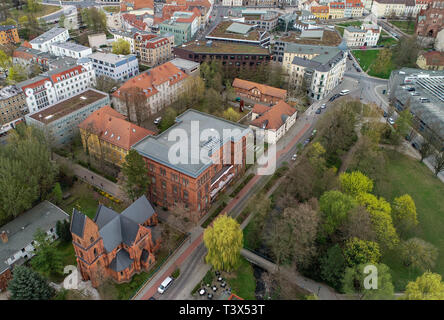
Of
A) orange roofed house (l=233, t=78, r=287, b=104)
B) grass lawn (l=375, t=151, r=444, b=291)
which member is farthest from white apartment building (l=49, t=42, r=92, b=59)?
grass lawn (l=375, t=151, r=444, b=291)

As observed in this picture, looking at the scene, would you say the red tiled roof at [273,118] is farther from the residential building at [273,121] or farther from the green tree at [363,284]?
the green tree at [363,284]

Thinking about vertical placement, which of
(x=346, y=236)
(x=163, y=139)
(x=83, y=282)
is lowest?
(x=83, y=282)

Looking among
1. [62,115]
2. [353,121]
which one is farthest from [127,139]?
[353,121]

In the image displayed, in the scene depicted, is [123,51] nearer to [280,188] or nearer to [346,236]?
[280,188]

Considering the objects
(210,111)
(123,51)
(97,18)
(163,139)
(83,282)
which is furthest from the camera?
(97,18)

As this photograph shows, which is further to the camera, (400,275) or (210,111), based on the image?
(210,111)

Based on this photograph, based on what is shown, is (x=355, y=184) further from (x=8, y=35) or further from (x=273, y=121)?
(x=8, y=35)

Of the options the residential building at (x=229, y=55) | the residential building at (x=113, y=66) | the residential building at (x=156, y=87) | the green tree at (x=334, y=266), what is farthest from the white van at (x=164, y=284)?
the residential building at (x=229, y=55)
